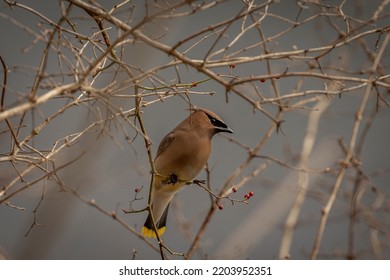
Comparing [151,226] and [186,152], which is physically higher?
[186,152]

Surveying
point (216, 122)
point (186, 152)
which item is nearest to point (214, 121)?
point (216, 122)

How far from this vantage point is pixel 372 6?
5.75 m

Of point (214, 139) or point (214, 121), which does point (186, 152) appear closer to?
point (214, 121)

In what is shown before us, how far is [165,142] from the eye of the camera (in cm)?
421

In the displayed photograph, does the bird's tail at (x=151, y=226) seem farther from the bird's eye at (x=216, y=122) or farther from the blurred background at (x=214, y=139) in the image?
the bird's eye at (x=216, y=122)

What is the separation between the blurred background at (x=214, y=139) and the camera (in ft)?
9.38

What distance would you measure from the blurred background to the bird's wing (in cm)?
8

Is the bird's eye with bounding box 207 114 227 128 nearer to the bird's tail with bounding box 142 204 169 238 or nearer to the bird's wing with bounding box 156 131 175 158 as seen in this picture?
the bird's wing with bounding box 156 131 175 158

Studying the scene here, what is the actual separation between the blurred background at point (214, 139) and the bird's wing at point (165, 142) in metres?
0.08

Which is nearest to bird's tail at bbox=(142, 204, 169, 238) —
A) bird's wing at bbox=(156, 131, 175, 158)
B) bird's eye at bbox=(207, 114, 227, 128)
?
bird's wing at bbox=(156, 131, 175, 158)

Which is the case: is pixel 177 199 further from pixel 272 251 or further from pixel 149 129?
pixel 272 251

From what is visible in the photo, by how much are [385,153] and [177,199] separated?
2.11m

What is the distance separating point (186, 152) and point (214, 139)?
1279 millimetres

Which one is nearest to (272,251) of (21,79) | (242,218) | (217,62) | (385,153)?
(242,218)
